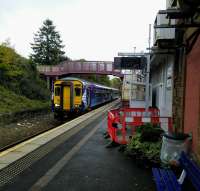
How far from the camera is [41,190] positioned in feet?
16.3

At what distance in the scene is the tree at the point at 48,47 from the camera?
73625 mm

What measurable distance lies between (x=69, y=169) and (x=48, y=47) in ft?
233

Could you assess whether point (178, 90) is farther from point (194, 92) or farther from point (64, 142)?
point (64, 142)

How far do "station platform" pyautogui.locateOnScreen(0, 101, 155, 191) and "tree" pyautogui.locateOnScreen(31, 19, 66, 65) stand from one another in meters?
66.3

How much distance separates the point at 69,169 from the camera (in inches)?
244

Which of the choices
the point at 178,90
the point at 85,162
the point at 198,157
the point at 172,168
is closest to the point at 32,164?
the point at 85,162

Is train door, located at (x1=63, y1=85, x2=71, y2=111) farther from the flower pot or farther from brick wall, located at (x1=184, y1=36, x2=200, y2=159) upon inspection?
the flower pot

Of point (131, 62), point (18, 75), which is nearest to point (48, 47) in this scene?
point (18, 75)

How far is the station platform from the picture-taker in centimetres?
525

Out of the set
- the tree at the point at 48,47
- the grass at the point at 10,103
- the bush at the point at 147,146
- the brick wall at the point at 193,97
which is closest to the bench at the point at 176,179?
the brick wall at the point at 193,97

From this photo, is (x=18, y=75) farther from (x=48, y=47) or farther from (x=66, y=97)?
(x=48, y=47)

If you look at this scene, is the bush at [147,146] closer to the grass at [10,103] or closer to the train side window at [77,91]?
the train side window at [77,91]

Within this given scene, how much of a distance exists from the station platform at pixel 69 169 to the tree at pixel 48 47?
66.3 m

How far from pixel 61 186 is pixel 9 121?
45.8ft
